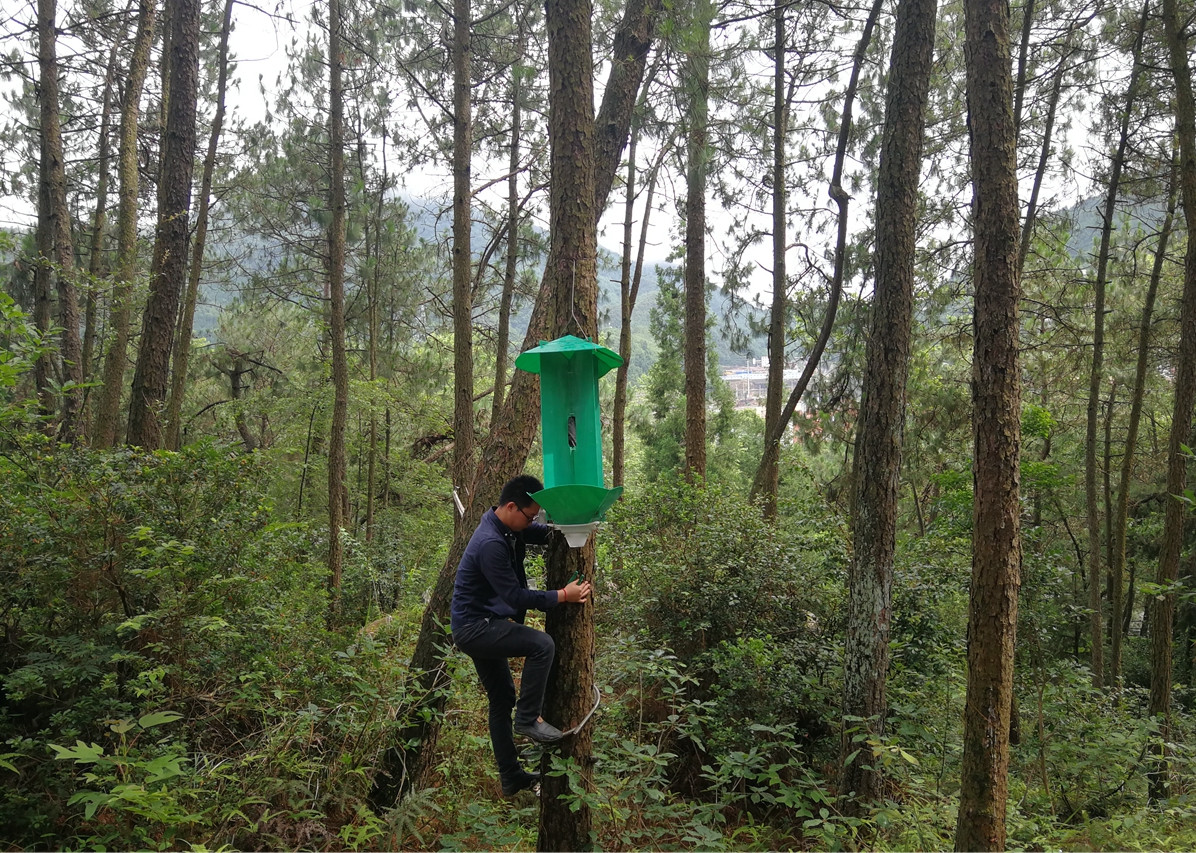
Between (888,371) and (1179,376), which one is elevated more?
(1179,376)

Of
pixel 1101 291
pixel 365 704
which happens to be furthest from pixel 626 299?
pixel 365 704

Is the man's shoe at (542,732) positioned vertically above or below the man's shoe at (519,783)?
above

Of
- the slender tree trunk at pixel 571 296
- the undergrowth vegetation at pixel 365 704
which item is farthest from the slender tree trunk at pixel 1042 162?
the slender tree trunk at pixel 571 296

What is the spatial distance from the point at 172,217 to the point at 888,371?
281 inches

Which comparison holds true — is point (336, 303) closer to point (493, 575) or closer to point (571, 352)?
point (493, 575)

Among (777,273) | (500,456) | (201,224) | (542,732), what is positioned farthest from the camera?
(777,273)

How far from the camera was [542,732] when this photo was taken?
10.5 feet

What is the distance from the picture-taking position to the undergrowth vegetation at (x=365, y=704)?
3.77 m

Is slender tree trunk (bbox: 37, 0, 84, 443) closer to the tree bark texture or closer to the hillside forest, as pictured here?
the hillside forest

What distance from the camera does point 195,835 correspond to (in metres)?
3.68

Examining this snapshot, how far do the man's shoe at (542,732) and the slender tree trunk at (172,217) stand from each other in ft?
18.2

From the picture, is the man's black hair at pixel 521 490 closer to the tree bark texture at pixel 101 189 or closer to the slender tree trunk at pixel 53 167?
the slender tree trunk at pixel 53 167

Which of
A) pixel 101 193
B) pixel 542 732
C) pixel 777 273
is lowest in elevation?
pixel 542 732

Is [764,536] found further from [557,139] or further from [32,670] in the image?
[32,670]
